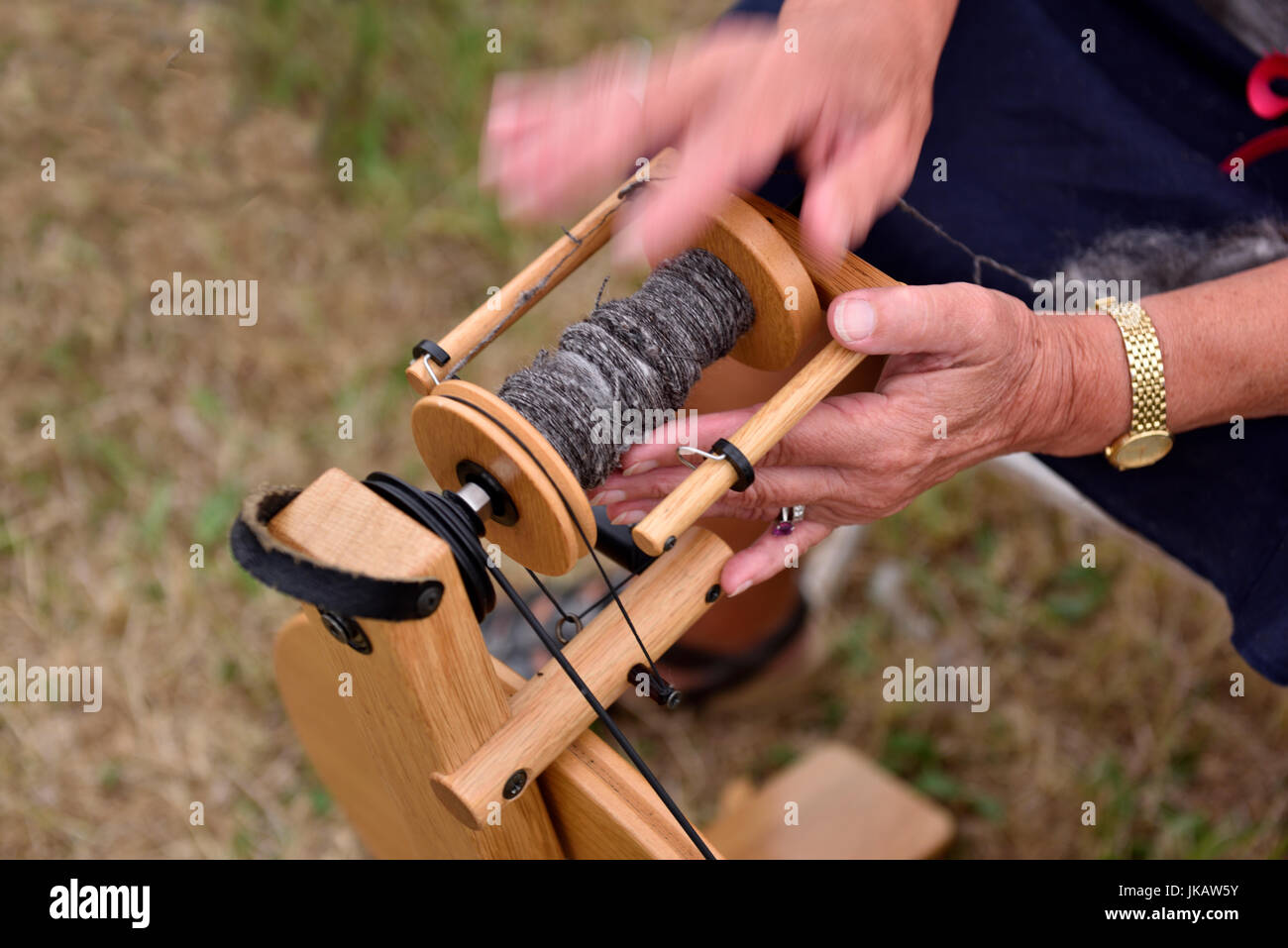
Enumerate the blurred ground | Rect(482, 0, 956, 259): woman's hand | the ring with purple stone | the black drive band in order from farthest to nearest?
the blurred ground
the ring with purple stone
Rect(482, 0, 956, 259): woman's hand
the black drive band

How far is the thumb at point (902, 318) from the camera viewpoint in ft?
3.07

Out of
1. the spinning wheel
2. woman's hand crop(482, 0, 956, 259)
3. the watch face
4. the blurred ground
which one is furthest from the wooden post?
the blurred ground

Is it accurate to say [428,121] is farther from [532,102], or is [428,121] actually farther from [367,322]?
[532,102]

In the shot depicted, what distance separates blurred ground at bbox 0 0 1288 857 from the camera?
1841mm

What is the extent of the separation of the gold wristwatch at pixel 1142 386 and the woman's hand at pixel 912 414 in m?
0.01

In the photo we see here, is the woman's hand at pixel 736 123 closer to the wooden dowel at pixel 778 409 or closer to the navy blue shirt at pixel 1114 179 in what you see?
the wooden dowel at pixel 778 409

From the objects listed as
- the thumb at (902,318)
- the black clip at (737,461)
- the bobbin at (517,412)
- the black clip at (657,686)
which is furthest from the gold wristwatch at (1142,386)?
the black clip at (657,686)

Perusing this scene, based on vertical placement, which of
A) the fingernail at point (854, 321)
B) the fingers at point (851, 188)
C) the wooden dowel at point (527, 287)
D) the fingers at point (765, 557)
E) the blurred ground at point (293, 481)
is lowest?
the blurred ground at point (293, 481)

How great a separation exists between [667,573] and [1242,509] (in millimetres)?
647

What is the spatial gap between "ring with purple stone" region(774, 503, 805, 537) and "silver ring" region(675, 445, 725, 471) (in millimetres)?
118

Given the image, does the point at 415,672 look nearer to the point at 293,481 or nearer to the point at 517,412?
the point at 517,412

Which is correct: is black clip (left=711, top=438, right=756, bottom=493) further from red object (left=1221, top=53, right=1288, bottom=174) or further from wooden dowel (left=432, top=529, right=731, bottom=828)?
red object (left=1221, top=53, right=1288, bottom=174)

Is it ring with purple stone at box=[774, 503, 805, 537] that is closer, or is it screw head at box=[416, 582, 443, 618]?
screw head at box=[416, 582, 443, 618]
